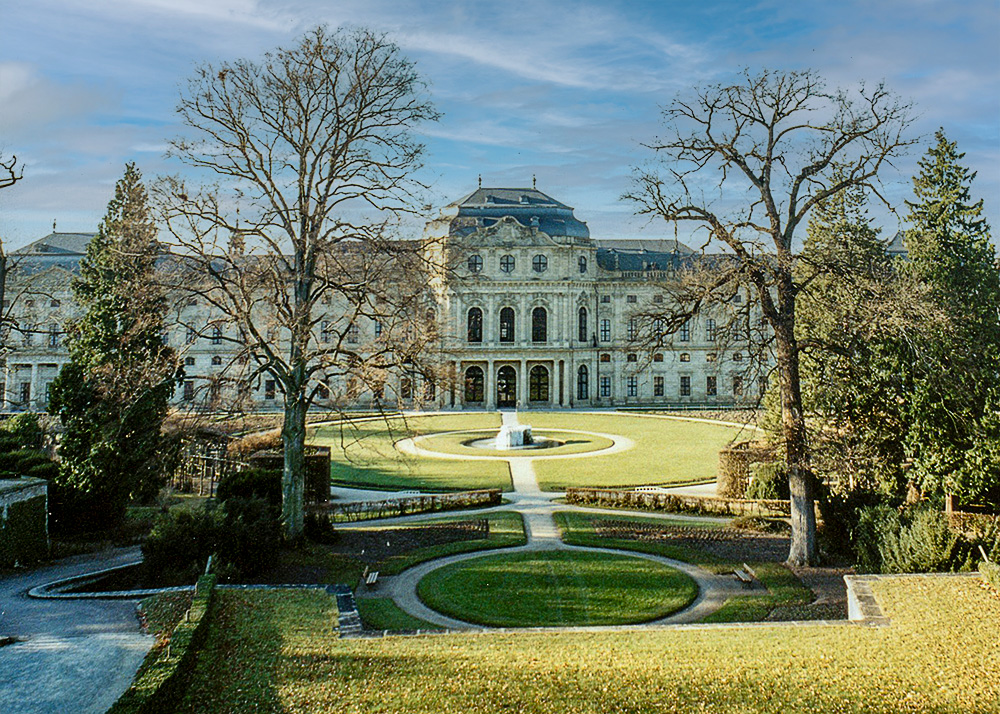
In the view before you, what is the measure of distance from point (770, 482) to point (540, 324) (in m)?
38.7

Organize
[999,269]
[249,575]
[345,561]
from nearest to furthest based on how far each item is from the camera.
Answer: [249,575] → [345,561] → [999,269]

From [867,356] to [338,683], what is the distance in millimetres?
13856

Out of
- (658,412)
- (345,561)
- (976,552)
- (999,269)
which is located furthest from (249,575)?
(658,412)

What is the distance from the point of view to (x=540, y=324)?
2328 inches

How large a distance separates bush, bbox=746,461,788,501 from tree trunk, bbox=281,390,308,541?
43.7 feet

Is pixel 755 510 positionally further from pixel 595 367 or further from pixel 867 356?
pixel 595 367

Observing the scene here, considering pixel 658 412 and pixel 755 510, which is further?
pixel 658 412

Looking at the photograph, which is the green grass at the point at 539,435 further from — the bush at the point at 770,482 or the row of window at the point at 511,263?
the row of window at the point at 511,263

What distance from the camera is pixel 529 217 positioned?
58.9 metres

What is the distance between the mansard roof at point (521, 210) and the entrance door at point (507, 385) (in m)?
11.8

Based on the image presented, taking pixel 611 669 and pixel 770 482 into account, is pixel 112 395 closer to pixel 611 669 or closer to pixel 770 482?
pixel 611 669

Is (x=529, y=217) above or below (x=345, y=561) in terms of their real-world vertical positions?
above

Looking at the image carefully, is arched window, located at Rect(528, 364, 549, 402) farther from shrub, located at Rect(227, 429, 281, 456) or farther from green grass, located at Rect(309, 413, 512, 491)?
shrub, located at Rect(227, 429, 281, 456)

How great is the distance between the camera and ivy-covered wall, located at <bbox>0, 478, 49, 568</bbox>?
47.2 ft
